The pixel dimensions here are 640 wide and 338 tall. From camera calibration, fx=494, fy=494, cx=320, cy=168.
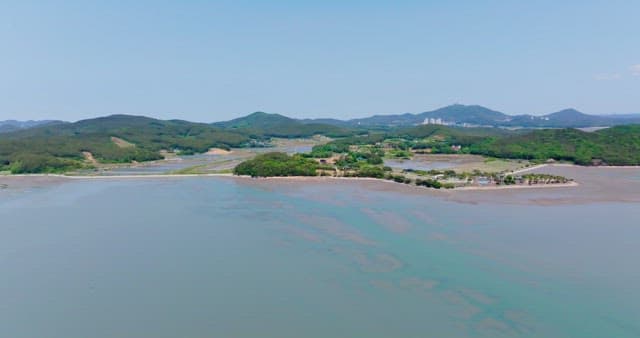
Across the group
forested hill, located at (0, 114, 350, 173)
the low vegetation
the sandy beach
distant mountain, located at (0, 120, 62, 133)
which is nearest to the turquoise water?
the sandy beach

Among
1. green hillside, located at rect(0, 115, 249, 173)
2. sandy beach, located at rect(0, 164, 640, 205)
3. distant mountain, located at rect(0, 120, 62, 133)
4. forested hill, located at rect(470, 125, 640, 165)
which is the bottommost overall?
sandy beach, located at rect(0, 164, 640, 205)

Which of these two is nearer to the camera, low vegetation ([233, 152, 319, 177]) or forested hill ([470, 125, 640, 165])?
low vegetation ([233, 152, 319, 177])

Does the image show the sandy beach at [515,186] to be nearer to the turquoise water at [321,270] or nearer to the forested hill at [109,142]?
the turquoise water at [321,270]

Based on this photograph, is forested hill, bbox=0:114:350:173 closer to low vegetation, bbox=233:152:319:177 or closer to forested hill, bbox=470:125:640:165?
low vegetation, bbox=233:152:319:177

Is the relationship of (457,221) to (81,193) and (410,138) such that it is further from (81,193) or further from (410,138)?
(410,138)

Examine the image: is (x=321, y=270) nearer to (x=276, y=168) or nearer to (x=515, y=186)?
(x=515, y=186)

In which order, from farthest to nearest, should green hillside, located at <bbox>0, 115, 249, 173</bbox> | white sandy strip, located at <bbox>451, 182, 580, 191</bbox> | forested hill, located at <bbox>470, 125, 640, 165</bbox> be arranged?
forested hill, located at <bbox>470, 125, 640, 165</bbox>, green hillside, located at <bbox>0, 115, 249, 173</bbox>, white sandy strip, located at <bbox>451, 182, 580, 191</bbox>

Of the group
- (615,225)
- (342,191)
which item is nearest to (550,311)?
(615,225)


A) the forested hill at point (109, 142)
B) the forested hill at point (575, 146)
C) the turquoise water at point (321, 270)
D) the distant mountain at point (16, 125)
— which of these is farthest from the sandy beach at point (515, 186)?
the distant mountain at point (16, 125)

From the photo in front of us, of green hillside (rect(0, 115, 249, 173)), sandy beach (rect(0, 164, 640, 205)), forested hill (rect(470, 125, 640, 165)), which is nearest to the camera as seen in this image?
sandy beach (rect(0, 164, 640, 205))
